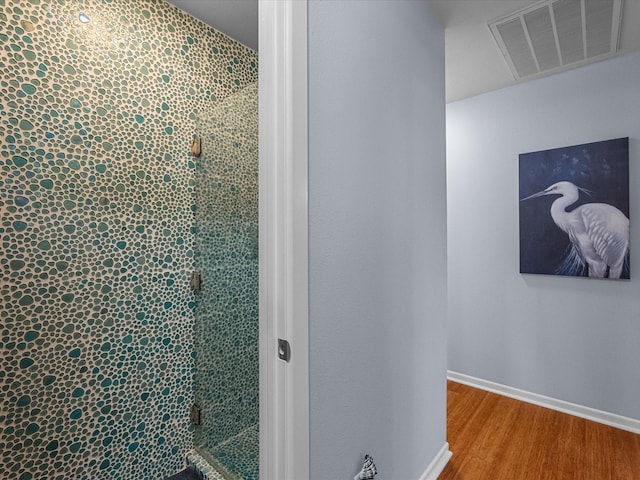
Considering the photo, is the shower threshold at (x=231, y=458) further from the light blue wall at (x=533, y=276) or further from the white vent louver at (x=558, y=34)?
the white vent louver at (x=558, y=34)

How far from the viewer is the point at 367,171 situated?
1.13 m

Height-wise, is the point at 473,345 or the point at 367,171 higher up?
the point at 367,171

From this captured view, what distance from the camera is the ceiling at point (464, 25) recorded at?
1.58 m

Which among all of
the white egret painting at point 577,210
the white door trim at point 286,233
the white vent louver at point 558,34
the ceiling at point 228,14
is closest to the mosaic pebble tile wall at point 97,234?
the ceiling at point 228,14

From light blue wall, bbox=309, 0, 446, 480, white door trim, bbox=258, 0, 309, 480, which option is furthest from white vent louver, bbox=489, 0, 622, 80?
white door trim, bbox=258, 0, 309, 480

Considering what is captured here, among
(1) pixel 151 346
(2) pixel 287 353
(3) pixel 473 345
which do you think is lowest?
(3) pixel 473 345

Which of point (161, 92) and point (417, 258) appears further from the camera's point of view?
point (161, 92)

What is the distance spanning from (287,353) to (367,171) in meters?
0.67

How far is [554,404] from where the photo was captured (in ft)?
7.14

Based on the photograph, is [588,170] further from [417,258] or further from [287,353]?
[287,353]

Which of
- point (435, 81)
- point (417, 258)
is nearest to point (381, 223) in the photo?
point (417, 258)

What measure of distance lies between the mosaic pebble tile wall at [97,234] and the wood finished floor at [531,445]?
61.7 inches

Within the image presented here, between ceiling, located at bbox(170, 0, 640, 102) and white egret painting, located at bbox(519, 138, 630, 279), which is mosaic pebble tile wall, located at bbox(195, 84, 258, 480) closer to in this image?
ceiling, located at bbox(170, 0, 640, 102)

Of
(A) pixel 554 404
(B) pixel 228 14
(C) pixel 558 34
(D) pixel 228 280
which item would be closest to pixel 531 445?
(A) pixel 554 404
